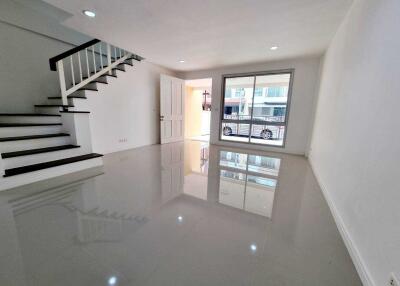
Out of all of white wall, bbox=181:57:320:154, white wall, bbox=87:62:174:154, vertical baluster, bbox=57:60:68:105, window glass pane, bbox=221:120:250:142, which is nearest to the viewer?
vertical baluster, bbox=57:60:68:105

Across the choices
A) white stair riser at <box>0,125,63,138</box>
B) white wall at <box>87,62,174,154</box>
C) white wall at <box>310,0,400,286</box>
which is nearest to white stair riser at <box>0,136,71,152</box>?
white stair riser at <box>0,125,63,138</box>

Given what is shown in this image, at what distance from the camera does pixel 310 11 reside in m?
2.33

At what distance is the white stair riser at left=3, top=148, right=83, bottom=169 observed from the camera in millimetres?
2377

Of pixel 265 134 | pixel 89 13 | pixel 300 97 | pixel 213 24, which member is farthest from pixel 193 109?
pixel 89 13

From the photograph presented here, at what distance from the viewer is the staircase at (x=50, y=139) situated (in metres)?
2.40

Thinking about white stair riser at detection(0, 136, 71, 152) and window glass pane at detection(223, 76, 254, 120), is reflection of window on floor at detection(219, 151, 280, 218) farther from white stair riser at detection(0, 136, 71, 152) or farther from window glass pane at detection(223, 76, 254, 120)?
white stair riser at detection(0, 136, 71, 152)

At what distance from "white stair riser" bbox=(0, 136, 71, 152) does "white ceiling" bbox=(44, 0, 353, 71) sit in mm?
2087

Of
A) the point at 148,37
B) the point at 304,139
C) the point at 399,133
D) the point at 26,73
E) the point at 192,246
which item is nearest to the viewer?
the point at 399,133

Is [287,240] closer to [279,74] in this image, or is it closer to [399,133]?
[399,133]

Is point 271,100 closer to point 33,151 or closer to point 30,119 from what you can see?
point 33,151

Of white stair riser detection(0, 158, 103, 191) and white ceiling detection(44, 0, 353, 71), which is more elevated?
white ceiling detection(44, 0, 353, 71)

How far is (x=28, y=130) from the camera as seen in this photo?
9.59 ft

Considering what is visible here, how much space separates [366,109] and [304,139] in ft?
11.4

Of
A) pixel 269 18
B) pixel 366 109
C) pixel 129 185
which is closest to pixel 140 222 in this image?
pixel 129 185
